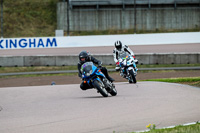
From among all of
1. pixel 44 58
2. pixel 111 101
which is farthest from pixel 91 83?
pixel 44 58

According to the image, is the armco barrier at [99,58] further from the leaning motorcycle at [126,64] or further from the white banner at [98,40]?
the leaning motorcycle at [126,64]

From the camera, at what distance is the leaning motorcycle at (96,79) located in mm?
11680

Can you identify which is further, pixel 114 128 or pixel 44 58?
pixel 44 58

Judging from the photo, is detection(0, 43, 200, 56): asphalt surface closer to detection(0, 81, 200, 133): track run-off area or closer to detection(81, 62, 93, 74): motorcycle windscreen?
detection(0, 81, 200, 133): track run-off area

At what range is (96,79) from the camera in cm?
1168

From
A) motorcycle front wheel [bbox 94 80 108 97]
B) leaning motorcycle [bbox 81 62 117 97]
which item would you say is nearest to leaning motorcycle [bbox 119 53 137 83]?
leaning motorcycle [bbox 81 62 117 97]

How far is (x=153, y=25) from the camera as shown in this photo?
55.5m

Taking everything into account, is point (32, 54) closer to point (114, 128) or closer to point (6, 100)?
point (6, 100)

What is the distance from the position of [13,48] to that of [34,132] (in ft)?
90.9

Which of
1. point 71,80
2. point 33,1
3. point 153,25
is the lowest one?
point 71,80

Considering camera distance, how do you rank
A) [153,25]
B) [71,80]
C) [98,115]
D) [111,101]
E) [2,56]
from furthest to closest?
[153,25] < [2,56] < [71,80] < [111,101] < [98,115]

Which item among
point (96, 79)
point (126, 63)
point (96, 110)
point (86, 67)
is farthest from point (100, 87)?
point (126, 63)

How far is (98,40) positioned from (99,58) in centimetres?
298

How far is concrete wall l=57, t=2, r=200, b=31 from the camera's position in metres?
55.4
